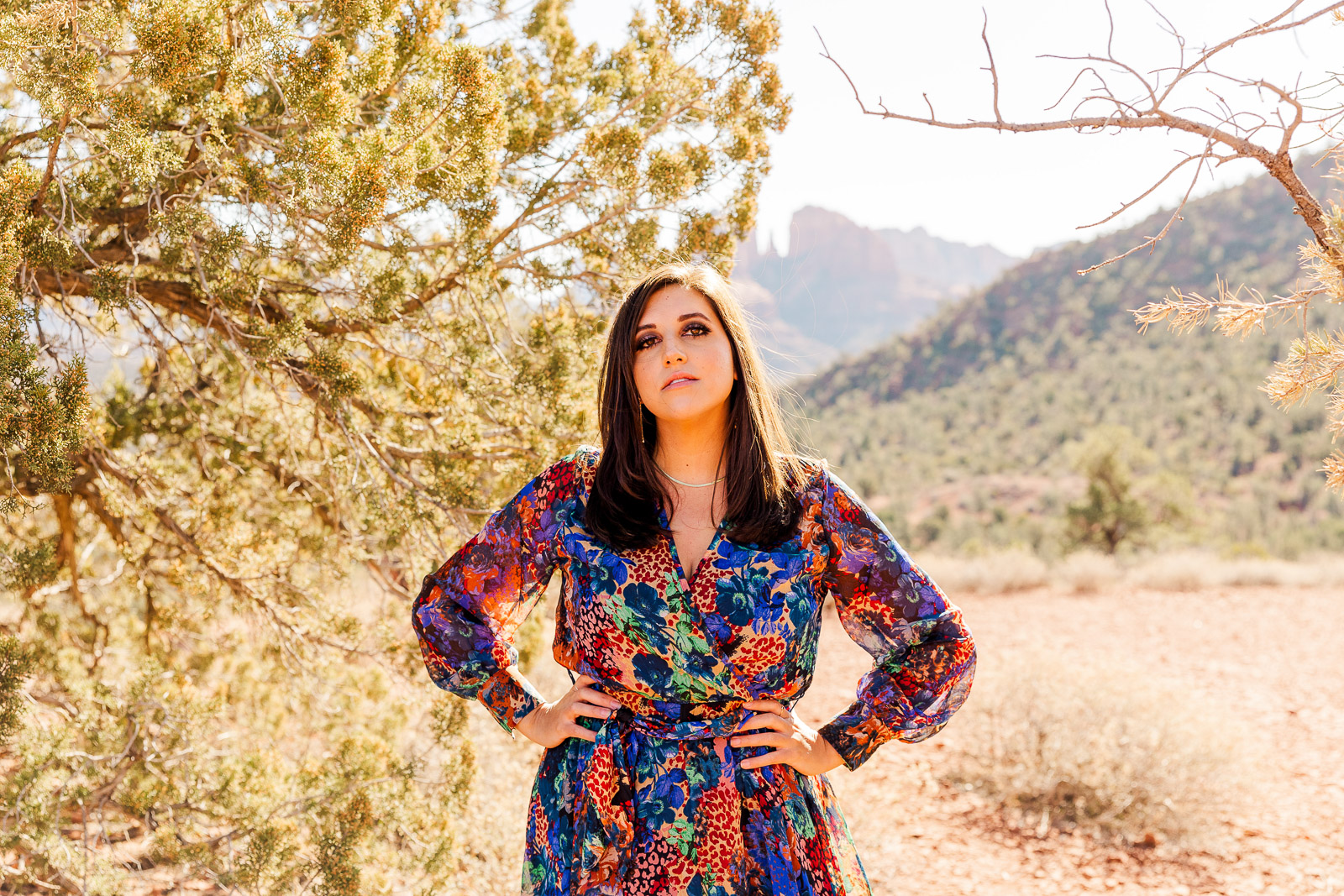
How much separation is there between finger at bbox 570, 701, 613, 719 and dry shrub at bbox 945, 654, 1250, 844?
4.13 m

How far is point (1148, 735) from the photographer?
4.95m

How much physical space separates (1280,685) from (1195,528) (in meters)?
10.5

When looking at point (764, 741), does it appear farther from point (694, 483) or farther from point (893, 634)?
point (694, 483)

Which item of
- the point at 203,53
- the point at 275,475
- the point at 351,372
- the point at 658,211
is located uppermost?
the point at 203,53

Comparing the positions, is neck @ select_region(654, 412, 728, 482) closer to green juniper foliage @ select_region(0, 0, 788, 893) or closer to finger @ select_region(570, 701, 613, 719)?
finger @ select_region(570, 701, 613, 719)

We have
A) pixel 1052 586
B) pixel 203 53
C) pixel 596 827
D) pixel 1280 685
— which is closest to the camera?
pixel 596 827

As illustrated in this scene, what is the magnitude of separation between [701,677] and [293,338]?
1.68 metres

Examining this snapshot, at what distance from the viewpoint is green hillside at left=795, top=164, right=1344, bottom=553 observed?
2073cm

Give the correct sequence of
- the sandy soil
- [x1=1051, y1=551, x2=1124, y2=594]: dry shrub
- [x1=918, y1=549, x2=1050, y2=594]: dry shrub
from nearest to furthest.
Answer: the sandy soil → [x1=1051, y1=551, x2=1124, y2=594]: dry shrub → [x1=918, y1=549, x2=1050, y2=594]: dry shrub

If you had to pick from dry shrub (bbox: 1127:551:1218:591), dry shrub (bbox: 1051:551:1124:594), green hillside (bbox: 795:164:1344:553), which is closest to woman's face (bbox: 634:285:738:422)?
dry shrub (bbox: 1051:551:1124:594)

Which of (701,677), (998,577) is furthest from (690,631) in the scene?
(998,577)

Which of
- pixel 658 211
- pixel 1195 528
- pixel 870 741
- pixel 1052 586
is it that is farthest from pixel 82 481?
pixel 1195 528

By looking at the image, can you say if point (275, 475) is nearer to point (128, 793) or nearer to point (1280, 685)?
point (128, 793)

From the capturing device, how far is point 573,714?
1604mm
